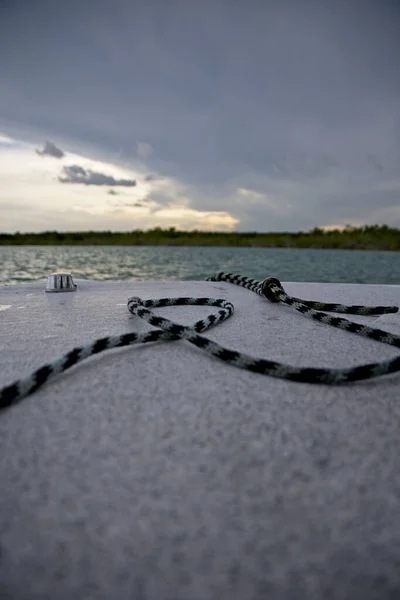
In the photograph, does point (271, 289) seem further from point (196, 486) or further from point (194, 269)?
point (194, 269)

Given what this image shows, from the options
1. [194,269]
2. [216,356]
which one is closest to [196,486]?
[216,356]

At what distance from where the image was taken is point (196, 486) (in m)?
0.47

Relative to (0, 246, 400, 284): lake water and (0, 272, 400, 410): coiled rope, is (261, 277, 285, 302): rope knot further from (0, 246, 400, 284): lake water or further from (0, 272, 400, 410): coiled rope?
(0, 246, 400, 284): lake water

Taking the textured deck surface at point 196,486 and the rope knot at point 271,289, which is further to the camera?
the rope knot at point 271,289

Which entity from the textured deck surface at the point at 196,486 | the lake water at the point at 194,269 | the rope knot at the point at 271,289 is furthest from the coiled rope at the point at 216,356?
the lake water at the point at 194,269

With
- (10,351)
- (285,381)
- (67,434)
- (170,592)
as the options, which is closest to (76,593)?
(170,592)

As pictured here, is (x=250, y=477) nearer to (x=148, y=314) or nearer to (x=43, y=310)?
(x=148, y=314)

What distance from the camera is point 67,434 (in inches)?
21.3

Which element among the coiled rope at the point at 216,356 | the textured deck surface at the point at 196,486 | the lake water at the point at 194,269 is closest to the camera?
the textured deck surface at the point at 196,486

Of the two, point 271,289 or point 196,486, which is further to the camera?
point 271,289

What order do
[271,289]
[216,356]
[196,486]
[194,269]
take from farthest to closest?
1. [194,269]
2. [271,289]
3. [216,356]
4. [196,486]

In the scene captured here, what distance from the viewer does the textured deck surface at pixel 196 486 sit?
0.39m

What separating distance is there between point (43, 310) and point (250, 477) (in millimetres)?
1102

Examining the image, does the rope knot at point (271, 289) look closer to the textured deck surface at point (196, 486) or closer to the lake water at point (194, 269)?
the textured deck surface at point (196, 486)
